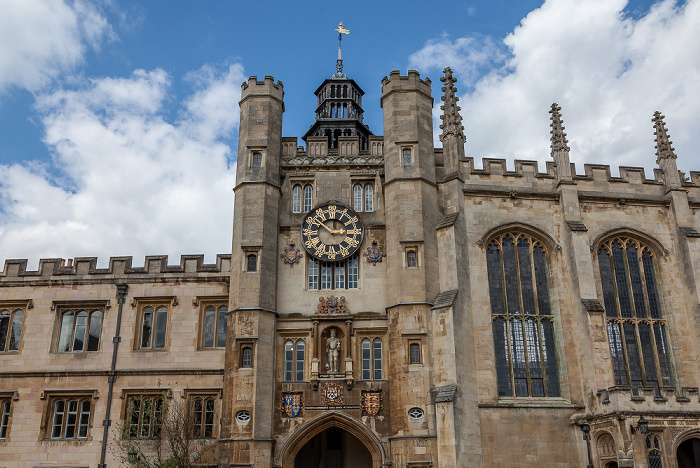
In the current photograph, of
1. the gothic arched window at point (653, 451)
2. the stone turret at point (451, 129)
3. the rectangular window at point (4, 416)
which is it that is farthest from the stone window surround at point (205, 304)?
the gothic arched window at point (653, 451)

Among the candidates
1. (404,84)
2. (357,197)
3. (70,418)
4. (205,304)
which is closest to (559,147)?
(404,84)

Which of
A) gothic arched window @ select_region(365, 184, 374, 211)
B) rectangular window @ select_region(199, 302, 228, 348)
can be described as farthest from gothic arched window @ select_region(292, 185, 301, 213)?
rectangular window @ select_region(199, 302, 228, 348)

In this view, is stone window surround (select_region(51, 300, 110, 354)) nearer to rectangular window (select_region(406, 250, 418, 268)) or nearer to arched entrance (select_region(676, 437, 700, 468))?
rectangular window (select_region(406, 250, 418, 268))

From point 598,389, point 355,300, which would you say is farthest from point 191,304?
point 598,389

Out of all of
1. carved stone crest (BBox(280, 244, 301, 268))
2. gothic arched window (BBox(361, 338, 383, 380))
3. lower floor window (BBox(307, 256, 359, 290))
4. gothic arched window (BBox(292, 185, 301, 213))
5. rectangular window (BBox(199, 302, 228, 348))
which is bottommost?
gothic arched window (BBox(361, 338, 383, 380))

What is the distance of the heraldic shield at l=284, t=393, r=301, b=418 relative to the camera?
2570cm

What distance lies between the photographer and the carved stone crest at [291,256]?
28.0 m

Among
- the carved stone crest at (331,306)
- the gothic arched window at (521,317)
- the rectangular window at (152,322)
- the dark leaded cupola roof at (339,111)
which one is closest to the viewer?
the gothic arched window at (521,317)

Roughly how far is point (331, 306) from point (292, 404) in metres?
4.11

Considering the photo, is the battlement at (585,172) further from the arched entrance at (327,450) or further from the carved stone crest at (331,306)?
the arched entrance at (327,450)

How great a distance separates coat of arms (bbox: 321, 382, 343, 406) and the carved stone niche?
37 cm

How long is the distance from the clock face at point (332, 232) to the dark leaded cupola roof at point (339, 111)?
11997mm

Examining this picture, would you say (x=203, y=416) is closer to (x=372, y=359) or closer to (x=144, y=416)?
(x=144, y=416)

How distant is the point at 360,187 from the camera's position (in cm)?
2953
